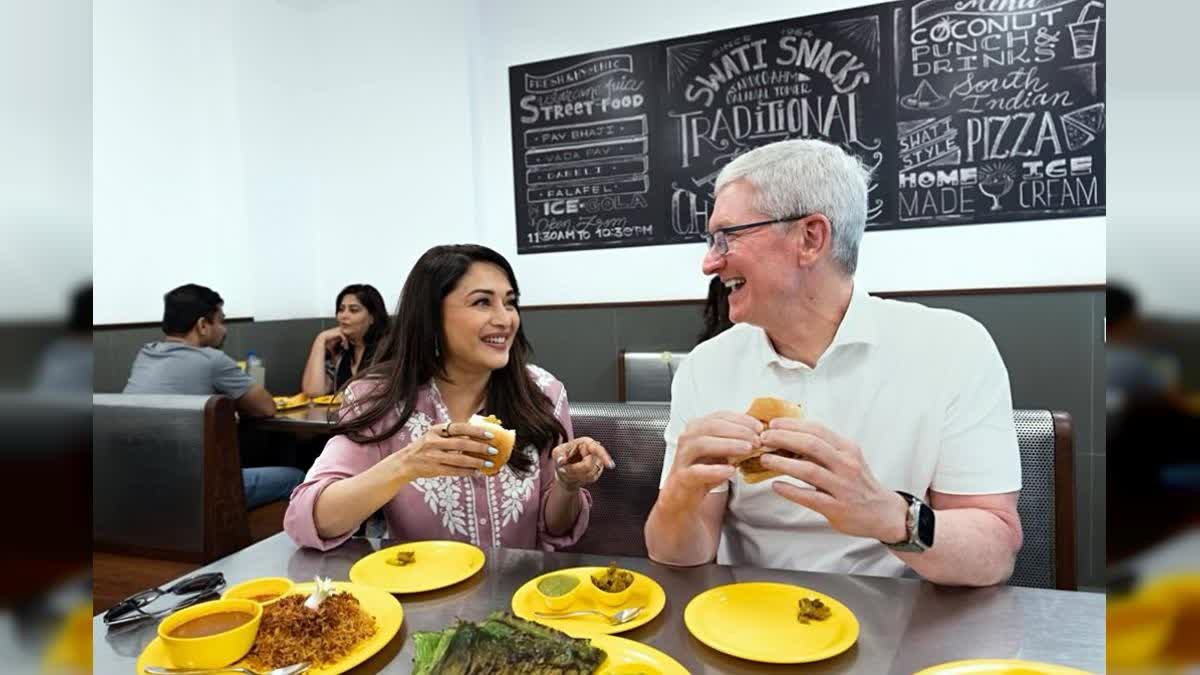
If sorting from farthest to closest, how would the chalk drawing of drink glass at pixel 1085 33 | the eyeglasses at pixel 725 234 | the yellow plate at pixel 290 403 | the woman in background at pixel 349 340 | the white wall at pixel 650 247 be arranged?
1. the woman in background at pixel 349 340
2. the yellow plate at pixel 290 403
3. the white wall at pixel 650 247
4. the chalk drawing of drink glass at pixel 1085 33
5. the eyeglasses at pixel 725 234

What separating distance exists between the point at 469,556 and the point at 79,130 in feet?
4.40

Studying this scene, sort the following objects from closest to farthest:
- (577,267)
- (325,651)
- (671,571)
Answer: (325,651)
(671,571)
(577,267)

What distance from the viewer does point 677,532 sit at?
1.39 metres

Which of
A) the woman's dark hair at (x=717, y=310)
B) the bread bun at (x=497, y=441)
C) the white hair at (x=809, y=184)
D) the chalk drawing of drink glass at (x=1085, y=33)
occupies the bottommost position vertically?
the bread bun at (x=497, y=441)

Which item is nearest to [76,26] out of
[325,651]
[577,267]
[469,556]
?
[325,651]

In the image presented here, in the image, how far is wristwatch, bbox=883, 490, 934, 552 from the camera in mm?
1199

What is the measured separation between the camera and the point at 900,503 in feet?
3.95

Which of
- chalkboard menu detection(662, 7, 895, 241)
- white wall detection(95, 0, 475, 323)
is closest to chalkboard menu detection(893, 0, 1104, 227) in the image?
chalkboard menu detection(662, 7, 895, 241)

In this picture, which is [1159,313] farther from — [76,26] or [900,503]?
[900,503]

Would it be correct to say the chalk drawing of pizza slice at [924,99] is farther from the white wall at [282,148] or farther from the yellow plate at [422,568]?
the yellow plate at [422,568]

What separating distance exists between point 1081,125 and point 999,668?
3.46 metres

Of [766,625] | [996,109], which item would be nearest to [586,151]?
[996,109]

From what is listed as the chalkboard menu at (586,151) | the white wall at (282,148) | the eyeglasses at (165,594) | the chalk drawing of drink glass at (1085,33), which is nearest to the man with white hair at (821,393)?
the eyeglasses at (165,594)

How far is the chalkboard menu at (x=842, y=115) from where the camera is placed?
3.53m
